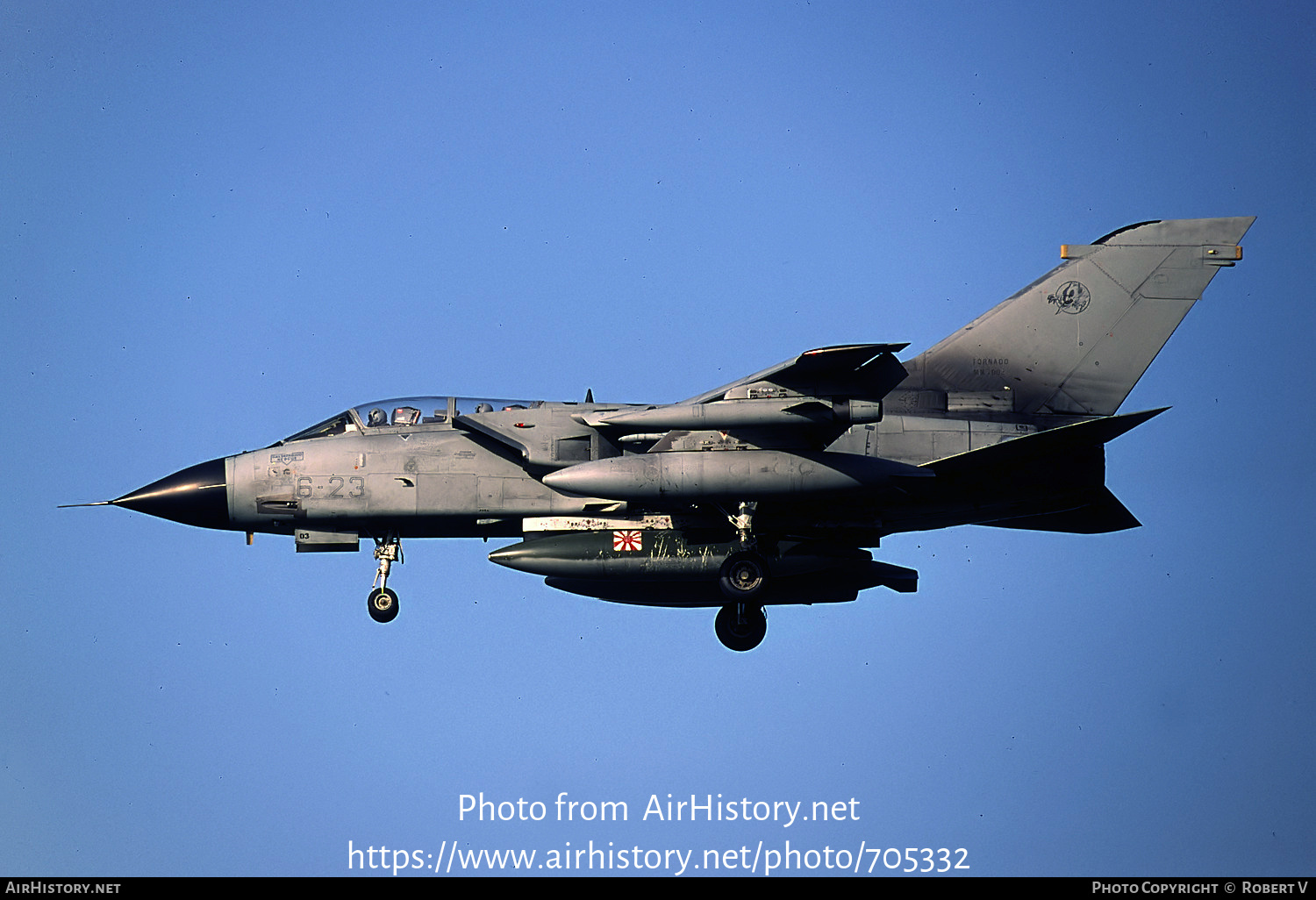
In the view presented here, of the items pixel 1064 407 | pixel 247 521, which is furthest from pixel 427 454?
pixel 1064 407

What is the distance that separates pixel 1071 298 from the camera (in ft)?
66.3

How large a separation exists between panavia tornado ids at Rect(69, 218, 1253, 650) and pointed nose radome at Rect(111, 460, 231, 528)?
0.02 m

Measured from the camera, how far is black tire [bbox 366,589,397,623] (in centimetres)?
2011

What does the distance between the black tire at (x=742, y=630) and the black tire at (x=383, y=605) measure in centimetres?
474

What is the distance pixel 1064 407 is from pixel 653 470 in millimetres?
5752

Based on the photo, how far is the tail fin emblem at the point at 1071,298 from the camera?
66.2ft

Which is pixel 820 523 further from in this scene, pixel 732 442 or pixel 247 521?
pixel 247 521

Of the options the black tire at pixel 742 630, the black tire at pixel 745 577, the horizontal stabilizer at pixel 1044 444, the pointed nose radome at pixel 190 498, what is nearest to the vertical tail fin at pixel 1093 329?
the horizontal stabilizer at pixel 1044 444

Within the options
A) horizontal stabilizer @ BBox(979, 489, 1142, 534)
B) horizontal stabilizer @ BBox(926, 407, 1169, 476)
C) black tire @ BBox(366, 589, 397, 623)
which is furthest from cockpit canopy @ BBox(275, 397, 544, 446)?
horizontal stabilizer @ BBox(979, 489, 1142, 534)

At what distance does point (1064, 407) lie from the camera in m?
19.8

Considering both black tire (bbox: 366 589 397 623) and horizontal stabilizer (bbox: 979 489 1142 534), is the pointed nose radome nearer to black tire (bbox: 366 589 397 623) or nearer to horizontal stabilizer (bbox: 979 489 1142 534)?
black tire (bbox: 366 589 397 623)

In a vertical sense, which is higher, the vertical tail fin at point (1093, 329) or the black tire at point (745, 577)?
the vertical tail fin at point (1093, 329)

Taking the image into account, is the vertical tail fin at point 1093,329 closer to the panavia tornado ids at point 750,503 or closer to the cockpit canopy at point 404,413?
the panavia tornado ids at point 750,503
